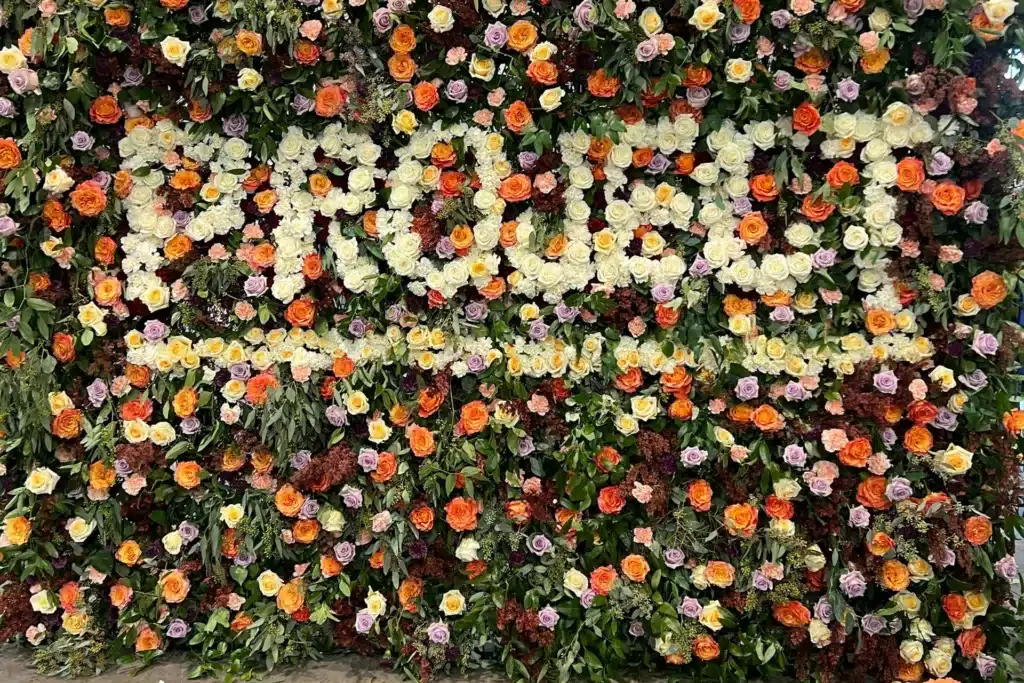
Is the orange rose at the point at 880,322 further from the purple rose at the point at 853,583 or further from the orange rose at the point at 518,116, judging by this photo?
the orange rose at the point at 518,116

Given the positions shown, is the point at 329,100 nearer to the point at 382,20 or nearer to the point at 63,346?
the point at 382,20

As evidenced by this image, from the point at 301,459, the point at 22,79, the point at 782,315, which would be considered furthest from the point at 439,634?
the point at 22,79

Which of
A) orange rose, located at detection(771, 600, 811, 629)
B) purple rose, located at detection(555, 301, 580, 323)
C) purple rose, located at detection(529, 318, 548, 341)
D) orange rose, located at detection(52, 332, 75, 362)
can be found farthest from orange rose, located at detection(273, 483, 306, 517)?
orange rose, located at detection(771, 600, 811, 629)

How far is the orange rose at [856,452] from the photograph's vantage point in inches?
84.0

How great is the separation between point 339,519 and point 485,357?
0.74 meters

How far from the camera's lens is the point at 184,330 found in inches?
92.0

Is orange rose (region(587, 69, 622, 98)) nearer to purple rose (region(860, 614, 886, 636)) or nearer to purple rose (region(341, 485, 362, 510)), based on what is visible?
purple rose (region(341, 485, 362, 510))

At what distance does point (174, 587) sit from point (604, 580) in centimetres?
147

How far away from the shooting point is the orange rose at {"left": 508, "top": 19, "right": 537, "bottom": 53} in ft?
6.95

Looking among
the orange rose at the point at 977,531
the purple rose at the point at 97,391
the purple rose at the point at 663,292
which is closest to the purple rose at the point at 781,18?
the purple rose at the point at 663,292

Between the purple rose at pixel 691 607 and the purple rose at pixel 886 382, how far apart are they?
91cm

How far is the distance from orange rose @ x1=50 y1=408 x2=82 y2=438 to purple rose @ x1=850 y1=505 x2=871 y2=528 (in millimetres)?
2608

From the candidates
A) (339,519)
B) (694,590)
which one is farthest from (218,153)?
(694,590)

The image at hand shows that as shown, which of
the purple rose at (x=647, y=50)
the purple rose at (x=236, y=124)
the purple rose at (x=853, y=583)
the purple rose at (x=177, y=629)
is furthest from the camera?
the purple rose at (x=177, y=629)
